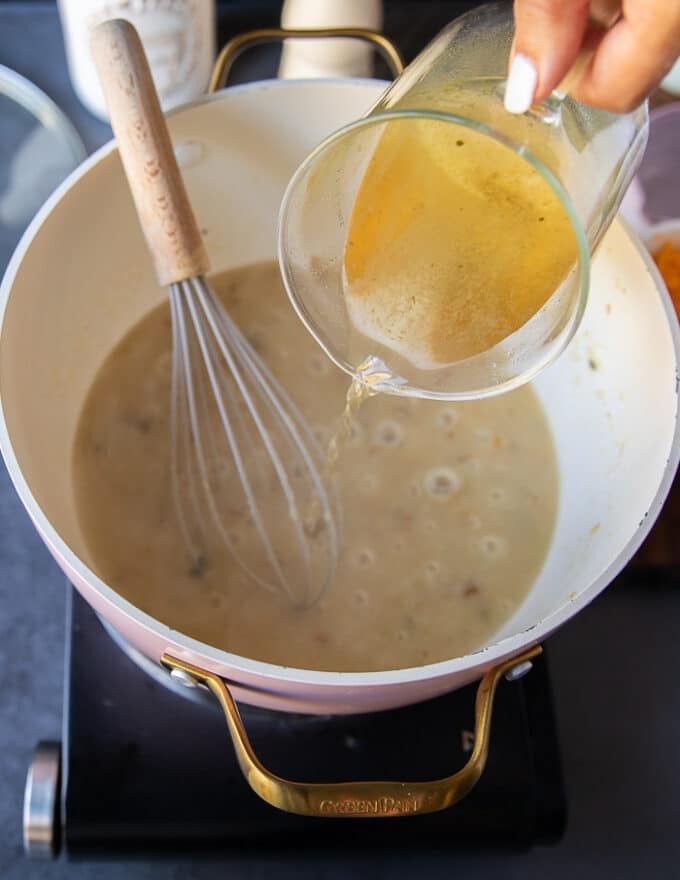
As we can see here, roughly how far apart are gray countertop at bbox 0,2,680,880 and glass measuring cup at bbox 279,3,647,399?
0.28 metres

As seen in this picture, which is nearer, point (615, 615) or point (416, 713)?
point (416, 713)

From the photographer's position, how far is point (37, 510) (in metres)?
0.51

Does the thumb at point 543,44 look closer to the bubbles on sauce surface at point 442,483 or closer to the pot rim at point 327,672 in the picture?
the pot rim at point 327,672

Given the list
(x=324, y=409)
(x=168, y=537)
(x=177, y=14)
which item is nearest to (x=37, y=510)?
(x=168, y=537)

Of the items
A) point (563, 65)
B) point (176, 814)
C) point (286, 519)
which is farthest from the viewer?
point (286, 519)

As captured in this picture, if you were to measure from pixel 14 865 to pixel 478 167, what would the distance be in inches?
21.8

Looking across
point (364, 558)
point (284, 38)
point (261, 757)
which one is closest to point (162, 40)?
point (284, 38)

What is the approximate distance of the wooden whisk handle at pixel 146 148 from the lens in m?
0.59

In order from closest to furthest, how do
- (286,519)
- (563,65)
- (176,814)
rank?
(563,65) < (176,814) < (286,519)

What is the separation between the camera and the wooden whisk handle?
593mm

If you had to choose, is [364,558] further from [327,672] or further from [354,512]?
[327,672]

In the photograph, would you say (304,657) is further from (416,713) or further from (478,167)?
(478,167)

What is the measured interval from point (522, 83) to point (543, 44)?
0.06 feet

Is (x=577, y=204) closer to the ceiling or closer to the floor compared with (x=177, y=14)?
closer to the floor
